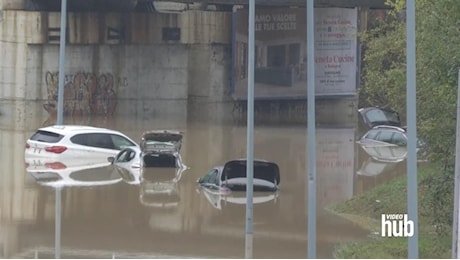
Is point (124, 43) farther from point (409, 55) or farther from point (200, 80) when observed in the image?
point (409, 55)

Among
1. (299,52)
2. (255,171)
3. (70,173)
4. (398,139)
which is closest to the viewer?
(255,171)

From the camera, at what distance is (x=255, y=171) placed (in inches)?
1062

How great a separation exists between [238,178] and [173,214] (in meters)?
3.74

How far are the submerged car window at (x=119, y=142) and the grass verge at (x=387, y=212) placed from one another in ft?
36.8

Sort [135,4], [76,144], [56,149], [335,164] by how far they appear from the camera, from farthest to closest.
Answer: [135,4], [335,164], [76,144], [56,149]

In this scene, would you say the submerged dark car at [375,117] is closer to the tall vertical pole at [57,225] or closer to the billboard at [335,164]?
the billboard at [335,164]

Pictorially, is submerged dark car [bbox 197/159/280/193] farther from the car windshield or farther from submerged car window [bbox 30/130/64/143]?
the car windshield

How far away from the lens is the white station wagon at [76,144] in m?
33.1

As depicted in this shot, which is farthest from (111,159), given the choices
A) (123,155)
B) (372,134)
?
(372,134)

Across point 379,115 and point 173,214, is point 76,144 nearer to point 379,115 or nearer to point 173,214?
point 173,214

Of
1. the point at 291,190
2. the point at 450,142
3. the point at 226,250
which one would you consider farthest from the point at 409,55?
the point at 291,190

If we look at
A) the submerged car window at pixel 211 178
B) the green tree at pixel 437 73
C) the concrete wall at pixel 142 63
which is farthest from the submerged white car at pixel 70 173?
the concrete wall at pixel 142 63

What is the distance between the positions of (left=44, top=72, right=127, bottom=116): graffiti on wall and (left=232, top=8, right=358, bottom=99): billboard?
8.48 meters

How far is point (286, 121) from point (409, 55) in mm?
47287
